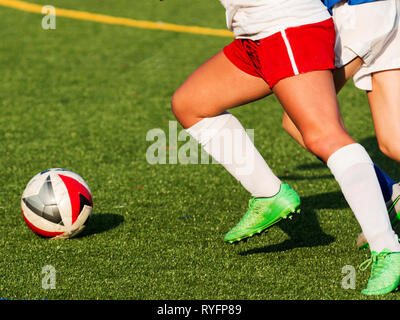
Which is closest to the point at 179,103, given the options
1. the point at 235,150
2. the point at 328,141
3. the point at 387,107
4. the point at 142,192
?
the point at 235,150

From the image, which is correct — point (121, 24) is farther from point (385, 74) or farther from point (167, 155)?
point (385, 74)

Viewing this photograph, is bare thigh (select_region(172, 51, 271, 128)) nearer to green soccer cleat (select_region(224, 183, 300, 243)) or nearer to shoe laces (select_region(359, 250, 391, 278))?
green soccer cleat (select_region(224, 183, 300, 243))

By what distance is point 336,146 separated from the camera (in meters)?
3.31

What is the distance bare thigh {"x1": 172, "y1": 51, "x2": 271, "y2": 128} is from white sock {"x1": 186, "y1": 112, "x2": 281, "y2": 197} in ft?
0.26

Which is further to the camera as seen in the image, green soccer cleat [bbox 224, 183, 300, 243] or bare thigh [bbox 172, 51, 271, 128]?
A: green soccer cleat [bbox 224, 183, 300, 243]

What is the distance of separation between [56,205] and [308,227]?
65.3 inches

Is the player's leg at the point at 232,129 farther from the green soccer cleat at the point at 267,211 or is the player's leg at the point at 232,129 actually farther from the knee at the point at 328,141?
the knee at the point at 328,141

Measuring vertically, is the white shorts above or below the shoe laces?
above

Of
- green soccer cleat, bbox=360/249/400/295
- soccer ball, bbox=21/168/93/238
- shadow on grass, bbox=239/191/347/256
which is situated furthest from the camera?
soccer ball, bbox=21/168/93/238

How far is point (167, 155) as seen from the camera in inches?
272

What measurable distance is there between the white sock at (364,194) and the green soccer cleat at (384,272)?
0.11 feet

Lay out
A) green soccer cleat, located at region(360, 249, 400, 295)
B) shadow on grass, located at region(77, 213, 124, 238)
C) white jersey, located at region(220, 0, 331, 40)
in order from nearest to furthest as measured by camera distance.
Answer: green soccer cleat, located at region(360, 249, 400, 295) < white jersey, located at region(220, 0, 331, 40) < shadow on grass, located at region(77, 213, 124, 238)

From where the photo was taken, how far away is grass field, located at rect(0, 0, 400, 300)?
390cm

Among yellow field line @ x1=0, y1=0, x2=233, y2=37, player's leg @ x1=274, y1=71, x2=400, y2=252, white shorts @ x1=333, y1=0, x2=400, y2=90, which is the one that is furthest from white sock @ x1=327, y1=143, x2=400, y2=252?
yellow field line @ x1=0, y1=0, x2=233, y2=37
